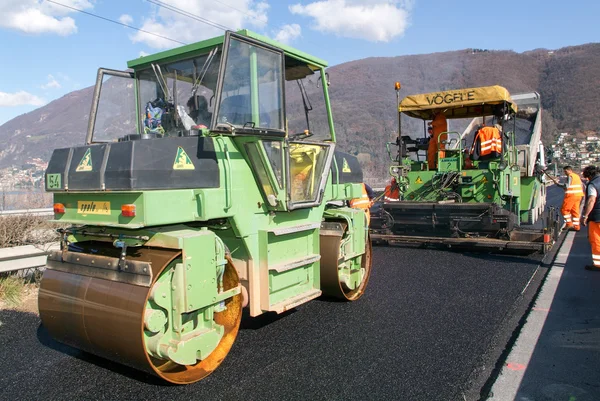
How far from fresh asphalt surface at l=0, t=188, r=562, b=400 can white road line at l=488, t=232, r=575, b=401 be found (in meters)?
0.11

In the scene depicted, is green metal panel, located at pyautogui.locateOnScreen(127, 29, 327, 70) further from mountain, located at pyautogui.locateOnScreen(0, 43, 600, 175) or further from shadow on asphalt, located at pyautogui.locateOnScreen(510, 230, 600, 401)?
mountain, located at pyautogui.locateOnScreen(0, 43, 600, 175)

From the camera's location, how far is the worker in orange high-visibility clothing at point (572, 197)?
29.2 feet

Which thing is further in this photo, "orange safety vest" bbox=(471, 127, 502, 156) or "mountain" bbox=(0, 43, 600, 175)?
"mountain" bbox=(0, 43, 600, 175)

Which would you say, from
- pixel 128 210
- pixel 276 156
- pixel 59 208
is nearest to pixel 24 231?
pixel 59 208

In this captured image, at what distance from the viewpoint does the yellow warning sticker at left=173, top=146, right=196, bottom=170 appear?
3353 millimetres

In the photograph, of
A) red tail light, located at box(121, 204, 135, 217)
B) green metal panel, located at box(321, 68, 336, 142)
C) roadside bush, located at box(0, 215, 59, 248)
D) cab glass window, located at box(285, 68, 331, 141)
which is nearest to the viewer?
red tail light, located at box(121, 204, 135, 217)

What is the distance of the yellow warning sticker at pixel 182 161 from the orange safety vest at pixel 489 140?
6.95 metres

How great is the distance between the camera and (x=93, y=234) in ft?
11.8

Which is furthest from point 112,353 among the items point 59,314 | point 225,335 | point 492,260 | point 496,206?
point 496,206

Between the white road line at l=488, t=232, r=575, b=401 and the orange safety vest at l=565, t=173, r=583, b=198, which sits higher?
the orange safety vest at l=565, t=173, r=583, b=198

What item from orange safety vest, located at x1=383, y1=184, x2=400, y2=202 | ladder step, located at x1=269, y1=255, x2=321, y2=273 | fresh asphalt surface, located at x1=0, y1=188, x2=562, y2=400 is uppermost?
orange safety vest, located at x1=383, y1=184, x2=400, y2=202

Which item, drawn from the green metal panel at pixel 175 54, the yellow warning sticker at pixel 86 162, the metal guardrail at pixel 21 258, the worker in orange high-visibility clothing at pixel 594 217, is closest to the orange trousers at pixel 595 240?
the worker in orange high-visibility clothing at pixel 594 217

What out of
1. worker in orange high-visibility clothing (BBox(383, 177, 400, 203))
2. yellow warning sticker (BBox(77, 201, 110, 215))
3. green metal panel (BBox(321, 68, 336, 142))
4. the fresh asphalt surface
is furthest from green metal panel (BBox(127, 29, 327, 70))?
worker in orange high-visibility clothing (BBox(383, 177, 400, 203))

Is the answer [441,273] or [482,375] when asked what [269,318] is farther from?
[441,273]
